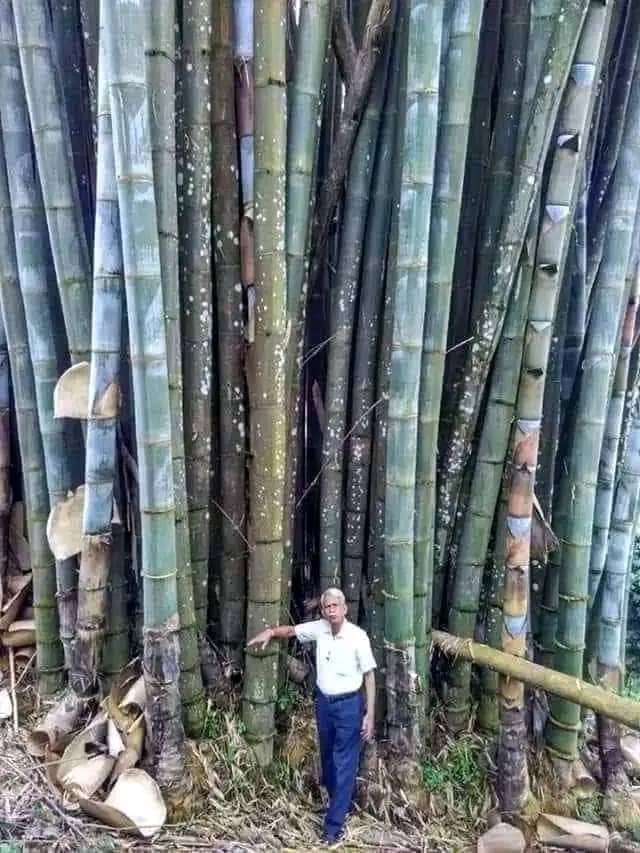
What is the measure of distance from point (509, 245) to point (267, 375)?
1050 mm

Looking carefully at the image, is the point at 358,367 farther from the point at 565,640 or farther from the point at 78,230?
the point at 565,640

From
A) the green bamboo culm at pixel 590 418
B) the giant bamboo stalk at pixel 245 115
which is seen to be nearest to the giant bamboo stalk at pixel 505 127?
the green bamboo culm at pixel 590 418

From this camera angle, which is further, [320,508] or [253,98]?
[320,508]

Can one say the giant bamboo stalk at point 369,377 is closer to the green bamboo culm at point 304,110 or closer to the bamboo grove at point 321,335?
the bamboo grove at point 321,335

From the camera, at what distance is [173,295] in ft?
8.49

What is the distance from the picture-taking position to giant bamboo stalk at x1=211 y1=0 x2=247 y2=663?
269 cm

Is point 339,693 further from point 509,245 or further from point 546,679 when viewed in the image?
point 509,245

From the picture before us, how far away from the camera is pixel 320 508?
311cm

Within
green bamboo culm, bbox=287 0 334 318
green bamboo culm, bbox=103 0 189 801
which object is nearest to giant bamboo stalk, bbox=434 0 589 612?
green bamboo culm, bbox=287 0 334 318

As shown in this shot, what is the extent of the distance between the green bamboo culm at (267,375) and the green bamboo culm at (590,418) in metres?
1.23

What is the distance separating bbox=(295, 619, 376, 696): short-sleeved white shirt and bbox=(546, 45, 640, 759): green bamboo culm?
0.96 meters

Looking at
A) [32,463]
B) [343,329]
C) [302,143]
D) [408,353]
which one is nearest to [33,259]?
[32,463]

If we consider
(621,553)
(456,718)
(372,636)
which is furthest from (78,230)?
(621,553)

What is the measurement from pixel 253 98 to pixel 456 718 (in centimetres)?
264
